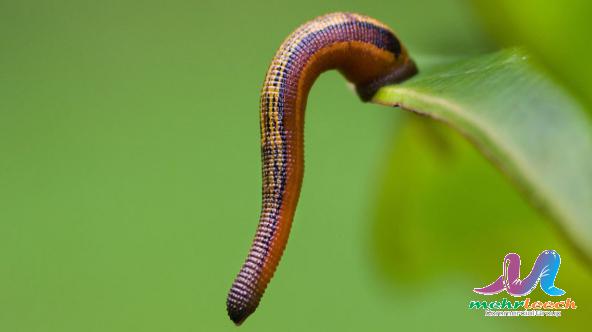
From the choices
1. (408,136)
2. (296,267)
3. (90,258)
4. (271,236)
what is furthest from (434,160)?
(90,258)

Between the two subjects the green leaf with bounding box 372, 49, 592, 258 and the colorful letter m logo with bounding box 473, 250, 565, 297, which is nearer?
the green leaf with bounding box 372, 49, 592, 258

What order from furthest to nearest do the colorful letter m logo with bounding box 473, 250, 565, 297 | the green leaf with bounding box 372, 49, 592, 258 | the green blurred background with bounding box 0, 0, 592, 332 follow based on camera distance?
1. the green blurred background with bounding box 0, 0, 592, 332
2. the colorful letter m logo with bounding box 473, 250, 565, 297
3. the green leaf with bounding box 372, 49, 592, 258

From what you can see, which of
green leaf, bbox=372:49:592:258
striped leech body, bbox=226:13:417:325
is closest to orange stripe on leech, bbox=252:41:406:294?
striped leech body, bbox=226:13:417:325

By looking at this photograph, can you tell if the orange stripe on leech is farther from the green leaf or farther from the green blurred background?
the green blurred background

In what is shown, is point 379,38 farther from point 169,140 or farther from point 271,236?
point 169,140

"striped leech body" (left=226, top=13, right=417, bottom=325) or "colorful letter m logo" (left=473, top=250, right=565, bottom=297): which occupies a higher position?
"striped leech body" (left=226, top=13, right=417, bottom=325)

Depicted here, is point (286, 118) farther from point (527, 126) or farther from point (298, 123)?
point (527, 126)

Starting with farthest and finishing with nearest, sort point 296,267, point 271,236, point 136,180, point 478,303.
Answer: point 136,180 < point 296,267 < point 478,303 < point 271,236
